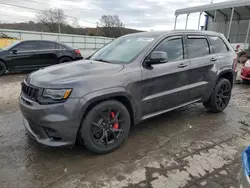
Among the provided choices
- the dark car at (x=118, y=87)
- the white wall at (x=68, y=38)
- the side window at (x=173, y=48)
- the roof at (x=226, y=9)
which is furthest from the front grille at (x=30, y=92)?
the roof at (x=226, y=9)

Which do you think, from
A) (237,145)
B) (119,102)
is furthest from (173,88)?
(237,145)

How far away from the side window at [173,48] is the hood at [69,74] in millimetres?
921

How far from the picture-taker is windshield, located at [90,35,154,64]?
3133mm

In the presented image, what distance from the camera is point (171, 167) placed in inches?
98.7

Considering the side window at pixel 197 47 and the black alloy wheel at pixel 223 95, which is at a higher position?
the side window at pixel 197 47

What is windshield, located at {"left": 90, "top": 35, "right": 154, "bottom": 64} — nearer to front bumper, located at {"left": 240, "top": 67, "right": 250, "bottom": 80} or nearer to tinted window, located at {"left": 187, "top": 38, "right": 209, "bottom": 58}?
tinted window, located at {"left": 187, "top": 38, "right": 209, "bottom": 58}

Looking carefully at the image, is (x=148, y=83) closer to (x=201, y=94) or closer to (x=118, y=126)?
(x=118, y=126)

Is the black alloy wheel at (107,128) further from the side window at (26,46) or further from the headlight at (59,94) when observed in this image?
the side window at (26,46)

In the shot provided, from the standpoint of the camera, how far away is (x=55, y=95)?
2.35m

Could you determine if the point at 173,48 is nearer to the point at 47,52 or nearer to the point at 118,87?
the point at 118,87

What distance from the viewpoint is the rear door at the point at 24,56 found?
7.98 m

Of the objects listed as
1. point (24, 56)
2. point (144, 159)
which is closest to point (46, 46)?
point (24, 56)

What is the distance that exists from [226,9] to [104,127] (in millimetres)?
20879

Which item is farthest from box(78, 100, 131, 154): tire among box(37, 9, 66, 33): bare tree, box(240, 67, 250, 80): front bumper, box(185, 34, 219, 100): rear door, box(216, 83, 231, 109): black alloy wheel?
box(37, 9, 66, 33): bare tree
